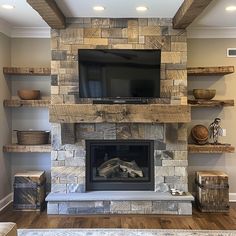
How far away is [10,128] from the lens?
539 centimetres

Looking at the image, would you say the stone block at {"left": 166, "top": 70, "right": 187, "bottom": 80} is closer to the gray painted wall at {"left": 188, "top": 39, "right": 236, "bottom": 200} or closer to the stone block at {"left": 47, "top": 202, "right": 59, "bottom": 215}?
the gray painted wall at {"left": 188, "top": 39, "right": 236, "bottom": 200}

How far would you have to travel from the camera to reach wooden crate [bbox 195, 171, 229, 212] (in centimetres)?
486

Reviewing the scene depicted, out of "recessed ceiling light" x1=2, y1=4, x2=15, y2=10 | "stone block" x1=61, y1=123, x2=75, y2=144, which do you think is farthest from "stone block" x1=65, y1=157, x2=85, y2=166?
"recessed ceiling light" x1=2, y1=4, x2=15, y2=10

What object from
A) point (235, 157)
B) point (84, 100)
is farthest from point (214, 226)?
point (84, 100)

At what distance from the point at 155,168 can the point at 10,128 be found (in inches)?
90.1

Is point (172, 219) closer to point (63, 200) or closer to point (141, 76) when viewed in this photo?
point (63, 200)

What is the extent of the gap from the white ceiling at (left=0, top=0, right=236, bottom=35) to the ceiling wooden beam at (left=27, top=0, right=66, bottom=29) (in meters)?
0.10

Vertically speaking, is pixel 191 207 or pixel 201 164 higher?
pixel 201 164

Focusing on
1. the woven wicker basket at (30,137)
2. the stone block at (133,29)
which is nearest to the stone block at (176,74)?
the stone block at (133,29)

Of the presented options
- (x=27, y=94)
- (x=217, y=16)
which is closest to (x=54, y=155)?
(x=27, y=94)

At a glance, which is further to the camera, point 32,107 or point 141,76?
point 32,107

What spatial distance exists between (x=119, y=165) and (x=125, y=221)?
97 cm

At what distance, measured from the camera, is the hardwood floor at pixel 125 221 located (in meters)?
4.22

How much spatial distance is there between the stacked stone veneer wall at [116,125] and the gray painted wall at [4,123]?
775 millimetres
